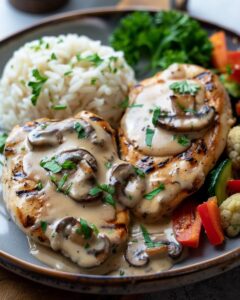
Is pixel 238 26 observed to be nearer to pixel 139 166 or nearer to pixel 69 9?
pixel 69 9

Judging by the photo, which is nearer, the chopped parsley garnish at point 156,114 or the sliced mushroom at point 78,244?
the sliced mushroom at point 78,244

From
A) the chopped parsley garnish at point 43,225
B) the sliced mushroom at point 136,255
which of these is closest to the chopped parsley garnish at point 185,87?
the sliced mushroom at point 136,255

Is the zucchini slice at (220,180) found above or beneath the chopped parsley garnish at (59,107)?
beneath

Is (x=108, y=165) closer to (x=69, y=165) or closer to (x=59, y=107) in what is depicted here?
(x=69, y=165)

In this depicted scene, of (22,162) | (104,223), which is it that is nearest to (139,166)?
(104,223)

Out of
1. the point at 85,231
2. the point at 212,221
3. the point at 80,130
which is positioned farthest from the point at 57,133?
the point at 212,221

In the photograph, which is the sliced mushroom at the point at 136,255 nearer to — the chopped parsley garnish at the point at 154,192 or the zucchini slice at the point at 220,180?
the chopped parsley garnish at the point at 154,192
